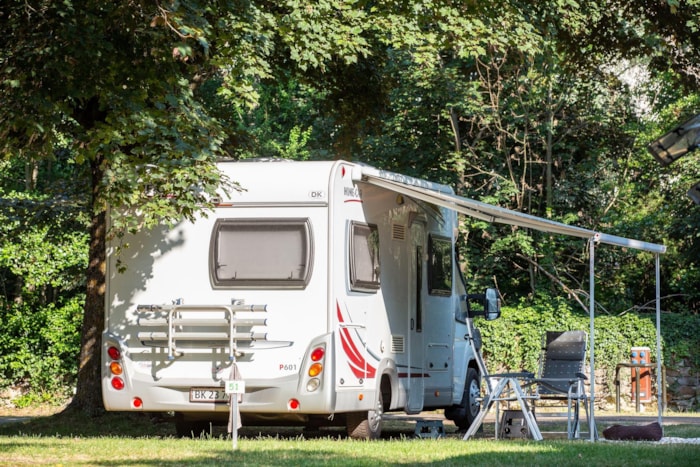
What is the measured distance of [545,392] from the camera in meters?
13.5

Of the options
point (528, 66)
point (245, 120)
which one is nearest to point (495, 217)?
point (528, 66)

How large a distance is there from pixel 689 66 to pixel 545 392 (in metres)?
4.96

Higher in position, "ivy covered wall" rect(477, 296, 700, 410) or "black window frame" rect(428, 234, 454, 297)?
"black window frame" rect(428, 234, 454, 297)

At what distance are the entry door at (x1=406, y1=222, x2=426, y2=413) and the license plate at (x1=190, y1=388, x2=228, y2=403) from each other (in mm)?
2485

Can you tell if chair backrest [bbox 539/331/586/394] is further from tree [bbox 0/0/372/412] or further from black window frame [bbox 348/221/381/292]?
tree [bbox 0/0/372/412]

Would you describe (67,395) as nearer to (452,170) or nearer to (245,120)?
(452,170)

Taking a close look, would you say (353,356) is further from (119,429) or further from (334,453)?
(119,429)

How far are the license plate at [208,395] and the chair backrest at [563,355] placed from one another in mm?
3845

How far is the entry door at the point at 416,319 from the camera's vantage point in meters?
13.5

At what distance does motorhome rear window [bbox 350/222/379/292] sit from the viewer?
39.7 feet

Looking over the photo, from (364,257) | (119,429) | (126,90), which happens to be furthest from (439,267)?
(126,90)

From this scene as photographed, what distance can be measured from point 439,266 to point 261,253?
10.7 ft

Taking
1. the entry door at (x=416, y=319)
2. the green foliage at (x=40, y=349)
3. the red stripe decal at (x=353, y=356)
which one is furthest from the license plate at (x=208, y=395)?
the green foliage at (x=40, y=349)

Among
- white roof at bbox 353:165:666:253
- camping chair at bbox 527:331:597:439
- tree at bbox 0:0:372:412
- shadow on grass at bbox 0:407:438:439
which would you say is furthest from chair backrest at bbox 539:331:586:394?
tree at bbox 0:0:372:412
